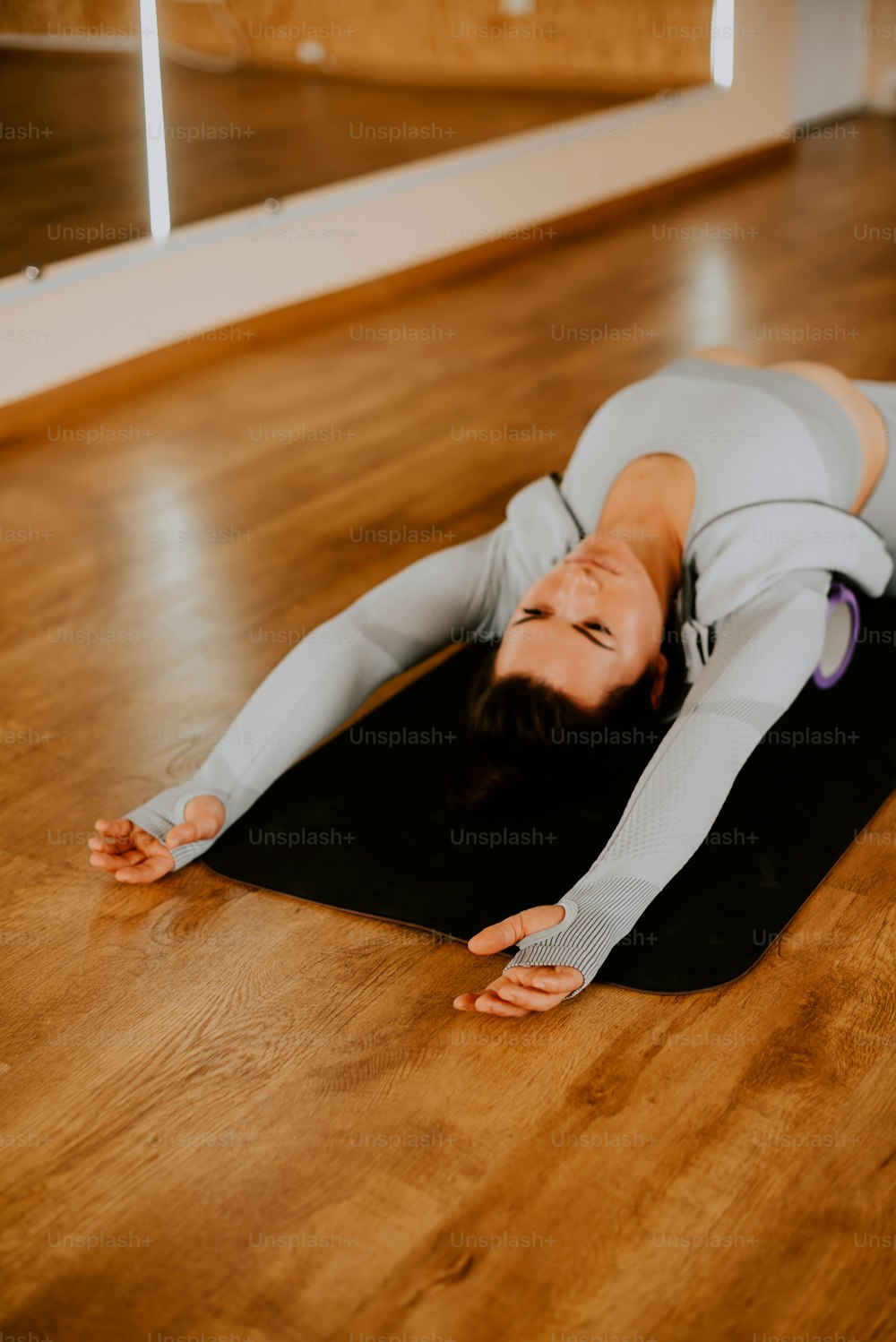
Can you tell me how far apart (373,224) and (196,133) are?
600 millimetres

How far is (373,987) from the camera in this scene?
160 cm

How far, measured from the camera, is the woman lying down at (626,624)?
162cm

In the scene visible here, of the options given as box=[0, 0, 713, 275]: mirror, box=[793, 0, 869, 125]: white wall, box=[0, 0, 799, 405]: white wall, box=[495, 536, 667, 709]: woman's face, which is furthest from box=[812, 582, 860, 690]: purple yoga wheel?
box=[793, 0, 869, 125]: white wall

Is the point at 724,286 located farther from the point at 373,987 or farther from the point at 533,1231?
the point at 533,1231

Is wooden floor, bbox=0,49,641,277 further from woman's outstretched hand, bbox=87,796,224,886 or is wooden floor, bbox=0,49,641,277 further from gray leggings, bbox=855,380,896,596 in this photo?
gray leggings, bbox=855,380,896,596

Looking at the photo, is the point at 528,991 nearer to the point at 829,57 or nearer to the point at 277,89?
the point at 277,89

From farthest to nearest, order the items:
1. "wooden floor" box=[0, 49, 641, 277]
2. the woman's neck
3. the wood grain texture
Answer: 1. the wood grain texture
2. "wooden floor" box=[0, 49, 641, 277]
3. the woman's neck

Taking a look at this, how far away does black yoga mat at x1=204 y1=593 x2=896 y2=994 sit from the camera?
1663 millimetres

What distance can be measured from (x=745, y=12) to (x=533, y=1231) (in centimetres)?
512

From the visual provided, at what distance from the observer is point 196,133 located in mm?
3941

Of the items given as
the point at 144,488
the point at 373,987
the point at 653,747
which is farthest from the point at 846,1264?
the point at 144,488

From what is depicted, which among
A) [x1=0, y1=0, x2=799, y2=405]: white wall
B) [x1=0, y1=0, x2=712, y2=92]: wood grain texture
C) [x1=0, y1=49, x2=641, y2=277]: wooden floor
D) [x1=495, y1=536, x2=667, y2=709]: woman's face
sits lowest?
[x1=495, y1=536, x2=667, y2=709]: woman's face

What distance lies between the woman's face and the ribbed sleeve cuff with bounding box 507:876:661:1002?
0.25 metres

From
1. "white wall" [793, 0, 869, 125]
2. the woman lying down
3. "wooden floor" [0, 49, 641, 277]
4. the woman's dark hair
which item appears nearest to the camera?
the woman lying down
